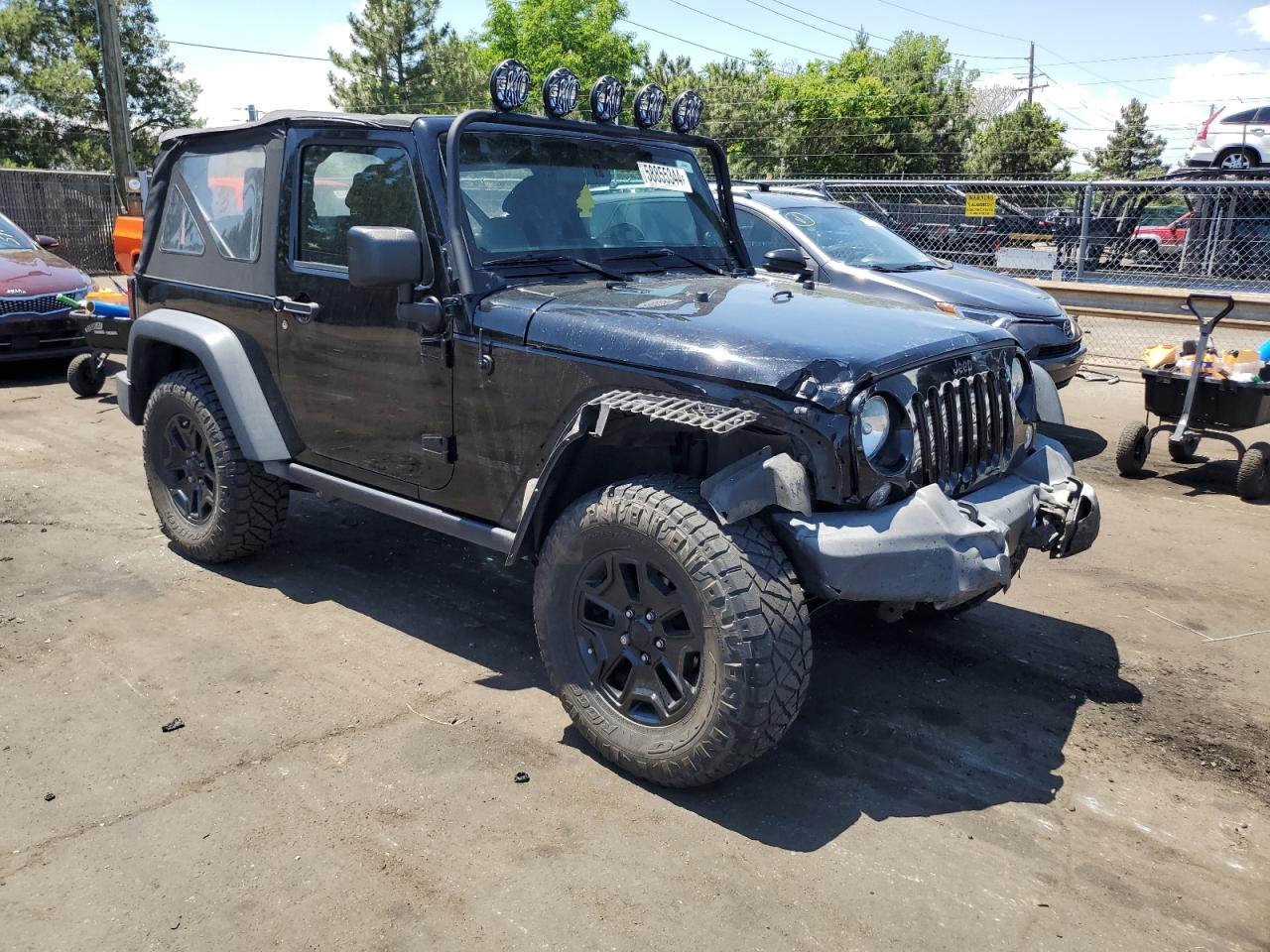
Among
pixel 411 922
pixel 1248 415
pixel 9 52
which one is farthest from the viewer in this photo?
pixel 9 52

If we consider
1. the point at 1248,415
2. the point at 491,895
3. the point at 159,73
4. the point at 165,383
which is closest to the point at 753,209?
the point at 1248,415

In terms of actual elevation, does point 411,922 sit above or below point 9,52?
below

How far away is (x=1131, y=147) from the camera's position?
56.5 metres

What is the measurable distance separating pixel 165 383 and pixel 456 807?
2846 mm

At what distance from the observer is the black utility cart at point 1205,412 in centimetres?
646

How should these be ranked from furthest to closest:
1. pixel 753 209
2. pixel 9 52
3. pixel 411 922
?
pixel 9 52 → pixel 753 209 → pixel 411 922

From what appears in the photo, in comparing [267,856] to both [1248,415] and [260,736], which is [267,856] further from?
[1248,415]

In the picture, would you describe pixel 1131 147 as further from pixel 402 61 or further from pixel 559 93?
pixel 559 93

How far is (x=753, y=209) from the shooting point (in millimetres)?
8852

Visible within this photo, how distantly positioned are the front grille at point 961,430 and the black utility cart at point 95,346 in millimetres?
6393

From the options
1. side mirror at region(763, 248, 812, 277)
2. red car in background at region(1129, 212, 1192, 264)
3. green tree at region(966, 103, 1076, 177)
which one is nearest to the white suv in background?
red car in background at region(1129, 212, 1192, 264)

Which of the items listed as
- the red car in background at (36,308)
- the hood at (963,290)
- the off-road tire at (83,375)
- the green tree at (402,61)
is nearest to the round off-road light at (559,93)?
the hood at (963,290)

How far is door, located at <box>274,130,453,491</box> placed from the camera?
387 centimetres

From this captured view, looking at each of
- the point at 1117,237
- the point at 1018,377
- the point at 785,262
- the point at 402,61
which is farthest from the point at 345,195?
the point at 402,61
